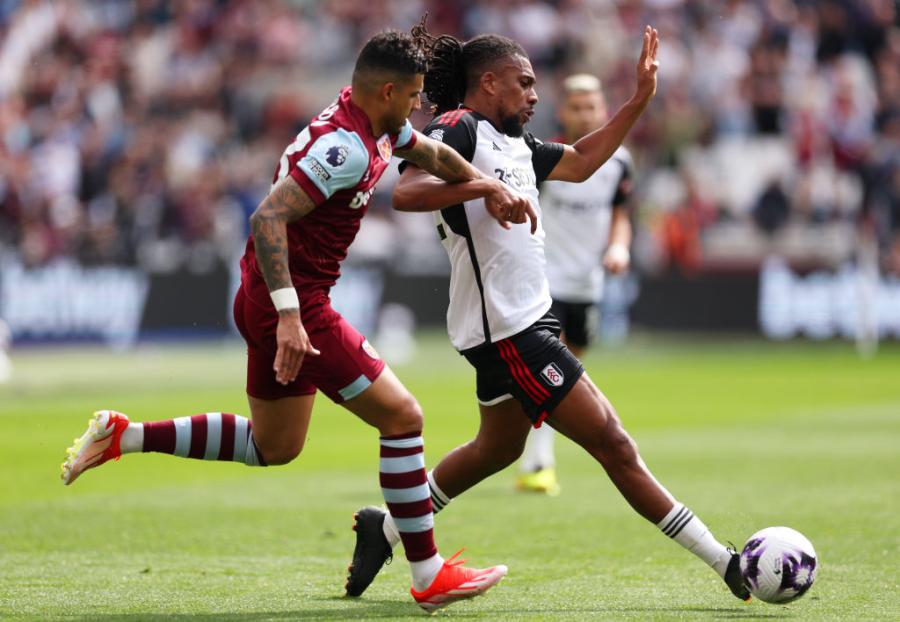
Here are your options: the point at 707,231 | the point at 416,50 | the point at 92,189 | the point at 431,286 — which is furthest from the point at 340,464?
the point at 92,189

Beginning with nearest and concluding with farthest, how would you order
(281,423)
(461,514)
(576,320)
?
(281,423) → (461,514) → (576,320)

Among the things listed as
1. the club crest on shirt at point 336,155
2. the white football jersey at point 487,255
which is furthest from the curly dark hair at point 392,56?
the white football jersey at point 487,255

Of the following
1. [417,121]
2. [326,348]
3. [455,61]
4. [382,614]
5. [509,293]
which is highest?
[455,61]

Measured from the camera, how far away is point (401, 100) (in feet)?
19.8

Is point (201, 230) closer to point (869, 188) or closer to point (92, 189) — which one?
point (92, 189)

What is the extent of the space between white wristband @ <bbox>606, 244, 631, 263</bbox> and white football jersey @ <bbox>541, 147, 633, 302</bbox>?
36 centimetres

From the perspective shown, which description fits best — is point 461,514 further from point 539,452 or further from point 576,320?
point 576,320

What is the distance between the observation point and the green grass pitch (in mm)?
6289

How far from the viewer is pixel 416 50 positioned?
6.01 m

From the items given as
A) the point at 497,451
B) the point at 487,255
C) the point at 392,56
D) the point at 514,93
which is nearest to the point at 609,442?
the point at 497,451

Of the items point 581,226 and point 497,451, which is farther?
point 581,226

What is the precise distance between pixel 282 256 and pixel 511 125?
54.9 inches

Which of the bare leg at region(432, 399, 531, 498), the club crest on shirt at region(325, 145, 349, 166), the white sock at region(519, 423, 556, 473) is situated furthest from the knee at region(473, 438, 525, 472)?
the white sock at region(519, 423, 556, 473)

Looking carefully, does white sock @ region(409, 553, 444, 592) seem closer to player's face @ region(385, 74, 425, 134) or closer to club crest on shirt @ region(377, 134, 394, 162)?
club crest on shirt @ region(377, 134, 394, 162)
